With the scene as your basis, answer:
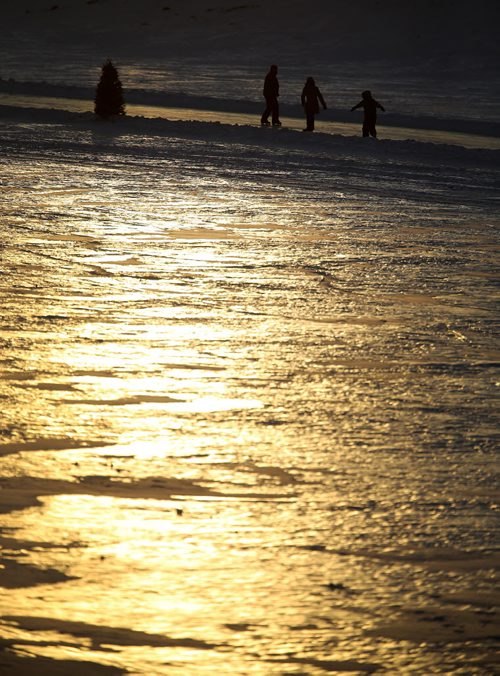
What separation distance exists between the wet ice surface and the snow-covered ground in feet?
0.04

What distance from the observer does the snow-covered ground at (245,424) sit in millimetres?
3678

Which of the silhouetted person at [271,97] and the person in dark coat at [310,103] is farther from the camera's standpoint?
the silhouetted person at [271,97]

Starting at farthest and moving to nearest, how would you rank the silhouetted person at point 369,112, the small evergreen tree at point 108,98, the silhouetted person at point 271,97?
1. the small evergreen tree at point 108,98
2. the silhouetted person at point 271,97
3. the silhouetted person at point 369,112

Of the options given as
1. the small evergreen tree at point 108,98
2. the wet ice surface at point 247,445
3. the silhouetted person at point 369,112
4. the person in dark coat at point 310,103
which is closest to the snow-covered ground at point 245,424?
the wet ice surface at point 247,445

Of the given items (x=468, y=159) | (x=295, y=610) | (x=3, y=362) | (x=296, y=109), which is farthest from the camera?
(x=296, y=109)

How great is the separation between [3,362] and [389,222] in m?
6.39

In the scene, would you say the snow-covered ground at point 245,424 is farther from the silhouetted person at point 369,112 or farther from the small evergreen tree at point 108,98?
the small evergreen tree at point 108,98

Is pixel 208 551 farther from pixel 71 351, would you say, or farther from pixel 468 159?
pixel 468 159

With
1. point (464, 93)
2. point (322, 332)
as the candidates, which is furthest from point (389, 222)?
point (464, 93)

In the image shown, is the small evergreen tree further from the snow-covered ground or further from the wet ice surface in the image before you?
the wet ice surface

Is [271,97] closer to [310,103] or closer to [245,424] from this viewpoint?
[310,103]

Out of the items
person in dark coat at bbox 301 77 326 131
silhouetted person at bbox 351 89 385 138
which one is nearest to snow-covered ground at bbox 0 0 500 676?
silhouetted person at bbox 351 89 385 138

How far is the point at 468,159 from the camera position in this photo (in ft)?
61.7

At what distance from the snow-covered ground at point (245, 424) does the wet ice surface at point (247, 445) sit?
0.01 meters
